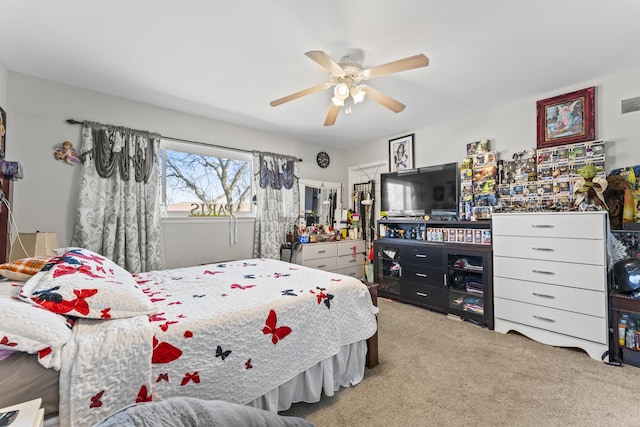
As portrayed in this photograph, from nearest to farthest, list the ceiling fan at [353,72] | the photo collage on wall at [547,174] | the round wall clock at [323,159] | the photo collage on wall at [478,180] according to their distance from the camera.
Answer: the ceiling fan at [353,72] < the photo collage on wall at [547,174] < the photo collage on wall at [478,180] < the round wall clock at [323,159]

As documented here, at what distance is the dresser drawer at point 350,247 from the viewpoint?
4211 mm

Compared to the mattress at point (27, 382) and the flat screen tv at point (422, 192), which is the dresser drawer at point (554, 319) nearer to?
the flat screen tv at point (422, 192)

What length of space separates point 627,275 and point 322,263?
3050 mm

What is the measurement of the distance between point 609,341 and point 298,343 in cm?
252

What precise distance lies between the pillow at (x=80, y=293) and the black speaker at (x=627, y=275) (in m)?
3.27

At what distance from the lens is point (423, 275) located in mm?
3318

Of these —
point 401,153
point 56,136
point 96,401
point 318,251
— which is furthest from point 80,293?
point 401,153

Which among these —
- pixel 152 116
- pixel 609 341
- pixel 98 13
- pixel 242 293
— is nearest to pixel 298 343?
pixel 242 293

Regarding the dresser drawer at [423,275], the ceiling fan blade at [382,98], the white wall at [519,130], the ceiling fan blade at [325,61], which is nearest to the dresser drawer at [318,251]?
the dresser drawer at [423,275]

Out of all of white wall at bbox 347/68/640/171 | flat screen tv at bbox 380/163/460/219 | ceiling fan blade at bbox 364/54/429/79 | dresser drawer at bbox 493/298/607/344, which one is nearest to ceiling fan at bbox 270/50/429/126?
ceiling fan blade at bbox 364/54/429/79

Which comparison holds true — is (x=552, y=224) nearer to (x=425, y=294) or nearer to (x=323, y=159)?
(x=425, y=294)

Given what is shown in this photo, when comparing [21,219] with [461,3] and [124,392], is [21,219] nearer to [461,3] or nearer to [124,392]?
[124,392]

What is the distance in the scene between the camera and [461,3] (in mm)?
1577

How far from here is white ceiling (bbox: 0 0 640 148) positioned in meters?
1.62
